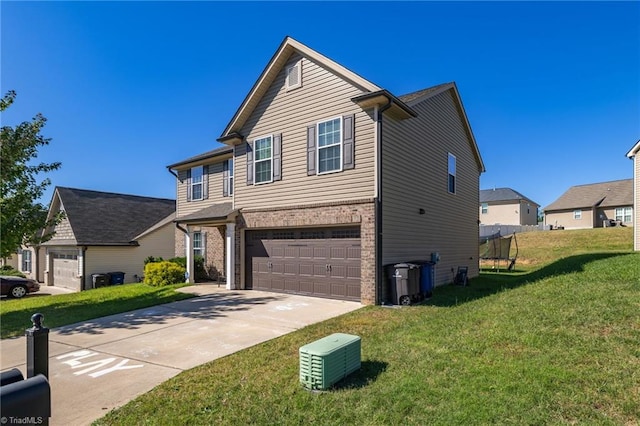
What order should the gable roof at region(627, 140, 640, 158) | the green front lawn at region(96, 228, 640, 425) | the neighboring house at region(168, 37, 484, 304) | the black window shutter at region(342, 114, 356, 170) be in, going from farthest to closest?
the gable roof at region(627, 140, 640, 158) < the black window shutter at region(342, 114, 356, 170) < the neighboring house at region(168, 37, 484, 304) < the green front lawn at region(96, 228, 640, 425)

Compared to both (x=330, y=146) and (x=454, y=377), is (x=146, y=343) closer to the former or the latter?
(x=454, y=377)

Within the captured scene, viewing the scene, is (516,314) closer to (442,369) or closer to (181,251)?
(442,369)

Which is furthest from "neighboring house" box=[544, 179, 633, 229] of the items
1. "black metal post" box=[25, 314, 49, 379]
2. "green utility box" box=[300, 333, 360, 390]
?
"black metal post" box=[25, 314, 49, 379]

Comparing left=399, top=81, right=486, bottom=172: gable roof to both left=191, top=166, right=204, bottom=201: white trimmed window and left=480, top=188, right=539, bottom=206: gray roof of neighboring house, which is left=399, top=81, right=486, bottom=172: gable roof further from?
left=480, top=188, right=539, bottom=206: gray roof of neighboring house

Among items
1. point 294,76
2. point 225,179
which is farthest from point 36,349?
point 225,179

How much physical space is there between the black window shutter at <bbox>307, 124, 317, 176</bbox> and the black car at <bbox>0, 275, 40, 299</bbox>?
1730 cm

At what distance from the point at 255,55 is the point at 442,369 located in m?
13.8

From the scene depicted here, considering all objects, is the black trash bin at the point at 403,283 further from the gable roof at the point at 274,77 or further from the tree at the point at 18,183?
the tree at the point at 18,183

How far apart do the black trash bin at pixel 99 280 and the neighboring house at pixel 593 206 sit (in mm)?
44795

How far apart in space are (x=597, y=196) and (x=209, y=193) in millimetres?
41642

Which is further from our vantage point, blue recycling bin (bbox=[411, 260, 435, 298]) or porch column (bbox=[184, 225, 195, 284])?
porch column (bbox=[184, 225, 195, 284])

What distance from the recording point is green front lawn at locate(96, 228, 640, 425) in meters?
3.85

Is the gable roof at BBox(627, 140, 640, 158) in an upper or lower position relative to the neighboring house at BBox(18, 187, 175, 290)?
upper

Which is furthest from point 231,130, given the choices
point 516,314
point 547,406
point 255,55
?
point 547,406
